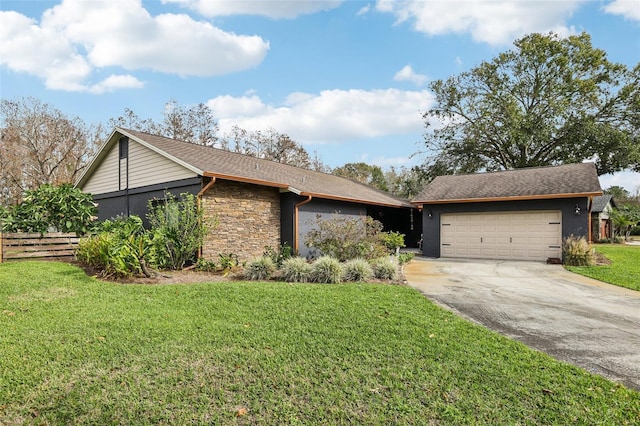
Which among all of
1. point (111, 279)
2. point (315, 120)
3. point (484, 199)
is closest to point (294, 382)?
point (111, 279)

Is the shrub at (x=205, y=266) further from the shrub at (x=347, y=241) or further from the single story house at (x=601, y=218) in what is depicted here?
the single story house at (x=601, y=218)

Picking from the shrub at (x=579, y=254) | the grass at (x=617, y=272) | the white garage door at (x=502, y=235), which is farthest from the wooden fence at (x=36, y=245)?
the shrub at (x=579, y=254)

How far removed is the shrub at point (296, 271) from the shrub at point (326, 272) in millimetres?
142

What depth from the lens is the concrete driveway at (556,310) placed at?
3.87 m

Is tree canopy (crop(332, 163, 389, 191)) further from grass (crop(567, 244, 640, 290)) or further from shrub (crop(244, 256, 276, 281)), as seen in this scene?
shrub (crop(244, 256, 276, 281))

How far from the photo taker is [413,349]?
12.6ft

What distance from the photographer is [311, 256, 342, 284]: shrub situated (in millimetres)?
7574

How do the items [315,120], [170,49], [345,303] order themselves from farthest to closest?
1. [315,120]
2. [170,49]
3. [345,303]

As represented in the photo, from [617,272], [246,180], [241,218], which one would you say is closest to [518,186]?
[617,272]

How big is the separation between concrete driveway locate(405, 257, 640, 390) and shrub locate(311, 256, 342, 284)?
175 cm

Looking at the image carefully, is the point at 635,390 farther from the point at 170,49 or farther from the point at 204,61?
the point at 204,61

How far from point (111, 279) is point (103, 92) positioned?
549 inches

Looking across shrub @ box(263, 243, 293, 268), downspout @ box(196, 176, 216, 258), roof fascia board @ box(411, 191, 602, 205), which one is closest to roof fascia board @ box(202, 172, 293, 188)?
downspout @ box(196, 176, 216, 258)

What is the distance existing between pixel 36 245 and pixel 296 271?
23.8 ft
